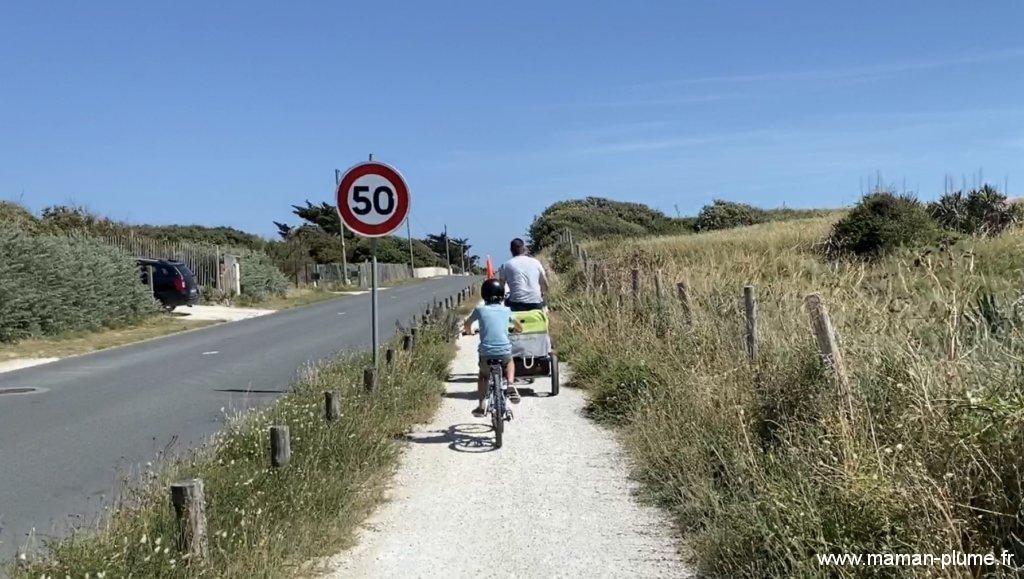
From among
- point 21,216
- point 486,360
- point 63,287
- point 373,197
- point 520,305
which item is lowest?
point 486,360

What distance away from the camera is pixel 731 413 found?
20.7 feet

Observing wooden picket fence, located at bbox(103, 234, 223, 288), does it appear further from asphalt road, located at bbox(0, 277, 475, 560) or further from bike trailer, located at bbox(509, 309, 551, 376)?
bike trailer, located at bbox(509, 309, 551, 376)

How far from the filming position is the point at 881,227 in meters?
20.0

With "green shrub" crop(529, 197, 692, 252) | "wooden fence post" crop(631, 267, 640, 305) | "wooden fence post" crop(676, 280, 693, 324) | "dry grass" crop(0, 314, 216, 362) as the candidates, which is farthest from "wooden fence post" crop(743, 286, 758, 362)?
"green shrub" crop(529, 197, 692, 252)

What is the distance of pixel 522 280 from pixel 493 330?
2293 mm

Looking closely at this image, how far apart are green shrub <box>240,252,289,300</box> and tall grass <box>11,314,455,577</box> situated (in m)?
28.9

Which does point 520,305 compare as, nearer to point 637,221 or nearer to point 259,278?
point 259,278

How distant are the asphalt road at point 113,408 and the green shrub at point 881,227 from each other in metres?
11.3

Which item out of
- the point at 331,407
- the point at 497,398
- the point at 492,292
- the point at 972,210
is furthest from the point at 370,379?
the point at 972,210

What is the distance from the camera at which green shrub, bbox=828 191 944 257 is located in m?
19.4

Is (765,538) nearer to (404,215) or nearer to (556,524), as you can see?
(556,524)

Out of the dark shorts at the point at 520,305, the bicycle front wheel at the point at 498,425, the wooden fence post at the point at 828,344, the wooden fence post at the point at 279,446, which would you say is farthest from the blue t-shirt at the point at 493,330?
the wooden fence post at the point at 828,344

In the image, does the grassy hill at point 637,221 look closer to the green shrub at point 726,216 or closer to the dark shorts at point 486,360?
the green shrub at point 726,216

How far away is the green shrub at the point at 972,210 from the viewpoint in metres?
20.6
